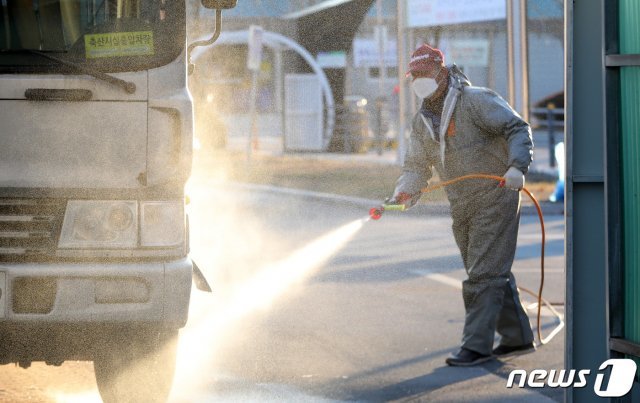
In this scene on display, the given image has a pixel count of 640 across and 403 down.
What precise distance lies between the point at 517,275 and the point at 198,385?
5.35 meters

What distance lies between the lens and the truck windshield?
231 inches

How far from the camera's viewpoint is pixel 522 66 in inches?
899

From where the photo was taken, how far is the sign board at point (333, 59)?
39.4m

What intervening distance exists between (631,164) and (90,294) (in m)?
2.25

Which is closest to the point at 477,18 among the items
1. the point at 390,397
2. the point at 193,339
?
the point at 193,339

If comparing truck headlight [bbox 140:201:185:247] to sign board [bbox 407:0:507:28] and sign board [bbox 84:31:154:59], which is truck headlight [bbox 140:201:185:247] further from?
sign board [bbox 407:0:507:28]

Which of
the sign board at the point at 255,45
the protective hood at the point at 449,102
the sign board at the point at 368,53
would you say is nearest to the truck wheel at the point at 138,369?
the protective hood at the point at 449,102

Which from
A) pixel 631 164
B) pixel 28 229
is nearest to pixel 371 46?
pixel 28 229

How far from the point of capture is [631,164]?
5027 millimetres

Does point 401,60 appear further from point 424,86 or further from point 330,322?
point 424,86

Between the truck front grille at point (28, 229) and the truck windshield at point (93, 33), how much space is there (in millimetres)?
602

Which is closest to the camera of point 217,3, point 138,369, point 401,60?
point 217,3

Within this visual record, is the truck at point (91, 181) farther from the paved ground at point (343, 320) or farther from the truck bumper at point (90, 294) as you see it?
the paved ground at point (343, 320)

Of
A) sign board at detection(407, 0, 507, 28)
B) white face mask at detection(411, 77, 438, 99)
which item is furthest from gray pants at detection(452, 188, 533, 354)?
sign board at detection(407, 0, 507, 28)
